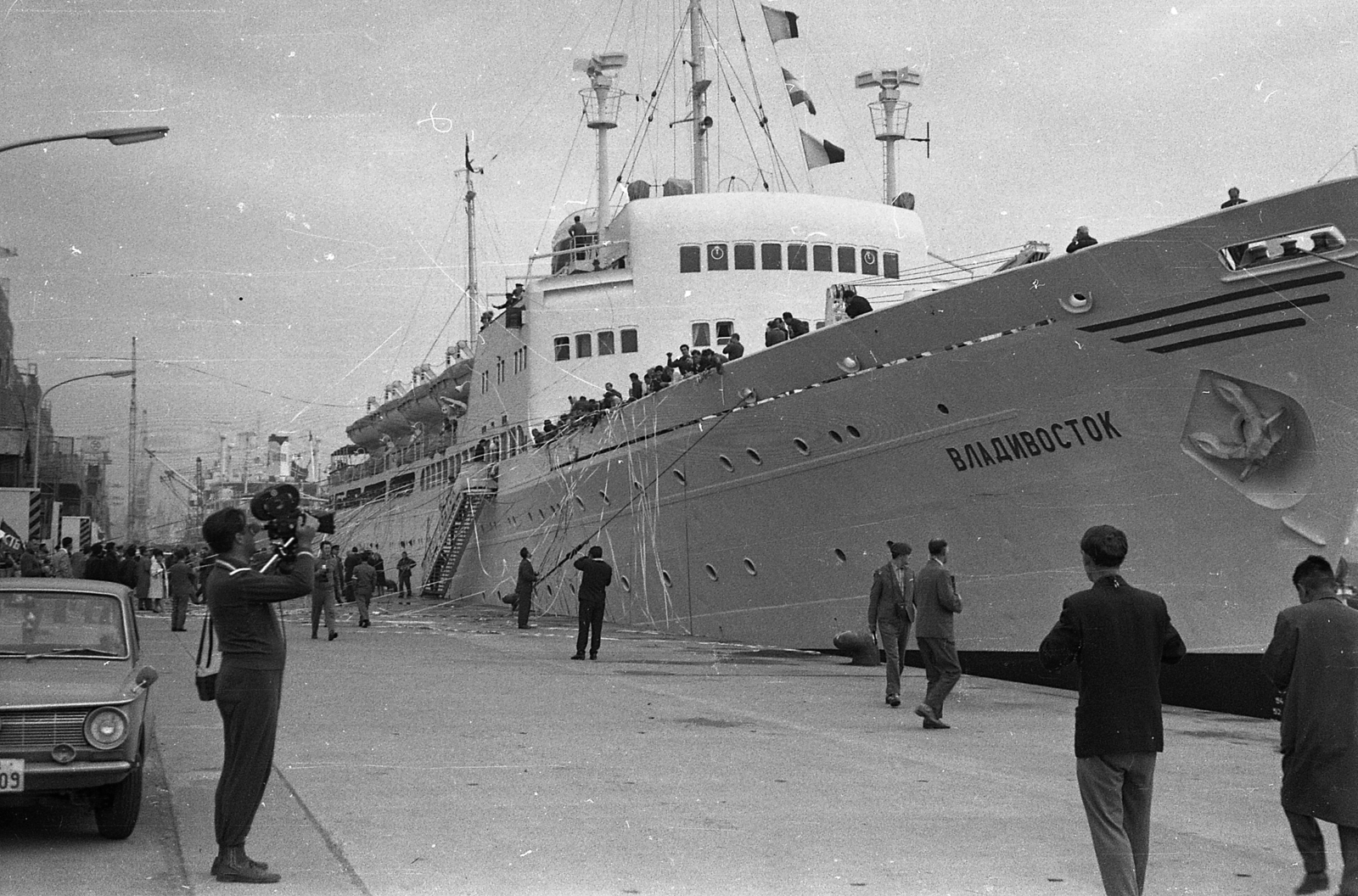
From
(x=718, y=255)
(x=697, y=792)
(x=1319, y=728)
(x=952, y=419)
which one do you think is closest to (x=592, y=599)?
→ (x=952, y=419)

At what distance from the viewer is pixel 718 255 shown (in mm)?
23172

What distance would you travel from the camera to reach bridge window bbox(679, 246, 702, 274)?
2327 cm

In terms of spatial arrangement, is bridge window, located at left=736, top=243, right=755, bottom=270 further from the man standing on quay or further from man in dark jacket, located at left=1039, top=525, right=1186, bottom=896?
man in dark jacket, located at left=1039, top=525, right=1186, bottom=896

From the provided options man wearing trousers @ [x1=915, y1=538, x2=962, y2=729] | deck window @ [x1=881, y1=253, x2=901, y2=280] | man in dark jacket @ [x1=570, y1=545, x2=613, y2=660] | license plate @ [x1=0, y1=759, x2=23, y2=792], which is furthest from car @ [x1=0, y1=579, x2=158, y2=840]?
deck window @ [x1=881, y1=253, x2=901, y2=280]

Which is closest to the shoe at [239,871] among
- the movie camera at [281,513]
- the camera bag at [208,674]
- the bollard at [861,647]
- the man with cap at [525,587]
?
the camera bag at [208,674]

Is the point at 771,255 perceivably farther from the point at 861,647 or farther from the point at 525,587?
the point at 861,647

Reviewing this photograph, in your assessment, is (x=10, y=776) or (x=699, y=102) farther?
(x=699, y=102)

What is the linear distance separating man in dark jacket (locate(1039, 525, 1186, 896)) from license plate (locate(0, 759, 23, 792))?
4074 mm

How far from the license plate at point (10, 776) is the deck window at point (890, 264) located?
1938 centimetres

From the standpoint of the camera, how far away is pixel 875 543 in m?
15.6

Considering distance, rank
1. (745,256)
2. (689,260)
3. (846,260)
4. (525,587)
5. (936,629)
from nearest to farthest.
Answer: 1. (936,629)
2. (525,587)
3. (745,256)
4. (689,260)
5. (846,260)

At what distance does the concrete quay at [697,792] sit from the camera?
564 centimetres

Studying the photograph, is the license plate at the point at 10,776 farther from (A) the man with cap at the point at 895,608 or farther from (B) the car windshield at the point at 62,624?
(A) the man with cap at the point at 895,608

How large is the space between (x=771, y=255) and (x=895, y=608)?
12259 millimetres
